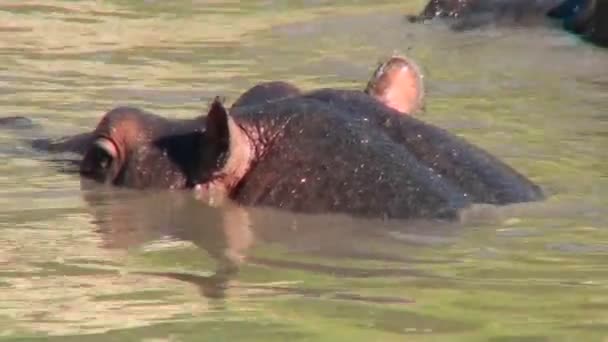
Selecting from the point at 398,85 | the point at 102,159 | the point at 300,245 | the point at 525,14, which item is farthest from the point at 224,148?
the point at 525,14

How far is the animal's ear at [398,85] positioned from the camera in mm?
6676

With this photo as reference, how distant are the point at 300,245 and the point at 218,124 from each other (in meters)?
0.57

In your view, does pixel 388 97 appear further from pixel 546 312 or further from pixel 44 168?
pixel 546 312

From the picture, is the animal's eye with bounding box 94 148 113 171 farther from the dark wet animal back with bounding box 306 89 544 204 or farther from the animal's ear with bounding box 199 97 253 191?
the dark wet animal back with bounding box 306 89 544 204

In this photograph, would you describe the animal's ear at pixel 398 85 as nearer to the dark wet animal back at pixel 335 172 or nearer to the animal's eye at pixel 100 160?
the dark wet animal back at pixel 335 172

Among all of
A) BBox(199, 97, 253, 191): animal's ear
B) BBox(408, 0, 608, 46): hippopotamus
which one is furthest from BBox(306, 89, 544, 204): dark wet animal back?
BBox(408, 0, 608, 46): hippopotamus

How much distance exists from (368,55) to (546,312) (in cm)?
748

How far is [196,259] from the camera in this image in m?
5.18

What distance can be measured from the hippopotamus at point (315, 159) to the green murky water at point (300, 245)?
8 centimetres

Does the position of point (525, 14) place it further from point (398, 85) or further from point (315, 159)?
point (315, 159)

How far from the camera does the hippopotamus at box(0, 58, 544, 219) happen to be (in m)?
5.83

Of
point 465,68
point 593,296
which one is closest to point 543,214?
point 593,296

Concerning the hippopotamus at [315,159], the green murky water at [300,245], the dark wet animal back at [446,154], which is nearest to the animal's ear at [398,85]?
the hippopotamus at [315,159]

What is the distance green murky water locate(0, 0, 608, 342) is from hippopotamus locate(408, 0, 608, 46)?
1873mm
